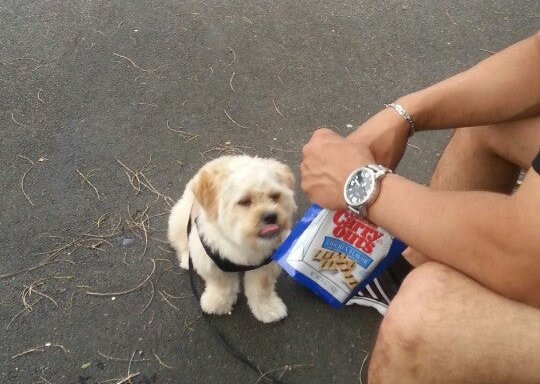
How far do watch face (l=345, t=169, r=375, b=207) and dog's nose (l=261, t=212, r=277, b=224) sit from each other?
1.37ft

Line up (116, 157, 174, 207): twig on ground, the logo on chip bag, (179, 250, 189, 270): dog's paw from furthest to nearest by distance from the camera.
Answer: (116, 157, 174, 207): twig on ground → (179, 250, 189, 270): dog's paw → the logo on chip bag

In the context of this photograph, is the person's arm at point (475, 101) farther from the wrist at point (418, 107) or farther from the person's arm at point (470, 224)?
the person's arm at point (470, 224)

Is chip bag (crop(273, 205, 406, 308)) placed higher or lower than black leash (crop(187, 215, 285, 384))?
higher

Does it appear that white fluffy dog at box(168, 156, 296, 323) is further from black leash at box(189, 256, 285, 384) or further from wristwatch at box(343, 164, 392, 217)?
wristwatch at box(343, 164, 392, 217)

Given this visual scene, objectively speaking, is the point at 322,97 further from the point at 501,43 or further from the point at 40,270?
the point at 40,270

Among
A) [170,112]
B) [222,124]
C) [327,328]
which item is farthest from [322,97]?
[327,328]

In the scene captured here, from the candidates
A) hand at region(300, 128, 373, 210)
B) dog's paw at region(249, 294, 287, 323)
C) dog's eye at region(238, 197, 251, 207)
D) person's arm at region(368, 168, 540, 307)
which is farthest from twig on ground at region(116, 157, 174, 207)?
person's arm at region(368, 168, 540, 307)

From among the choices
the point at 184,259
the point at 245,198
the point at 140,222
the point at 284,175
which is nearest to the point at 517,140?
the point at 284,175

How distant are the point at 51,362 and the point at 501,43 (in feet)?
10.4

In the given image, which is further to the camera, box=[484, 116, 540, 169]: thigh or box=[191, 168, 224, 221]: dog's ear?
box=[191, 168, 224, 221]: dog's ear

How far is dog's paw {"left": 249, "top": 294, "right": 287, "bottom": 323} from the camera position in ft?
6.51

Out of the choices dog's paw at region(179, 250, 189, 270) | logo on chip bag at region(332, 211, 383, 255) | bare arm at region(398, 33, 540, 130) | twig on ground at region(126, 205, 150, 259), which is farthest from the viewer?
twig on ground at region(126, 205, 150, 259)

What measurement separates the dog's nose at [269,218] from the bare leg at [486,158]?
1.57ft

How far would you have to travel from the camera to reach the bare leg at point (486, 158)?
1.57 m
